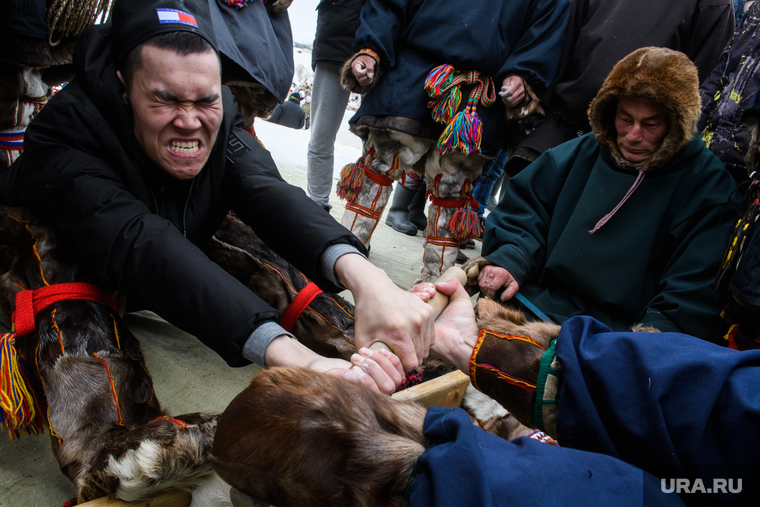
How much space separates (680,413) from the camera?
73 cm

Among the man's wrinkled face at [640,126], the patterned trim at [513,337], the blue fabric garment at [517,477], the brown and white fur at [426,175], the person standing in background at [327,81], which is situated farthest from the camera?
the person standing in background at [327,81]

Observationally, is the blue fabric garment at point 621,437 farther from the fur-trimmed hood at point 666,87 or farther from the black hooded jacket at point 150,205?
the fur-trimmed hood at point 666,87

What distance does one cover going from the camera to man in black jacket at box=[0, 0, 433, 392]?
1.12 meters

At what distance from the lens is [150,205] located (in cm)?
142

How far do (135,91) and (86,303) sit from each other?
0.63 meters

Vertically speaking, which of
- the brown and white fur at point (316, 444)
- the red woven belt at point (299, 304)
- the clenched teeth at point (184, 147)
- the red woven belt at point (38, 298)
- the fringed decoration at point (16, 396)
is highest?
the clenched teeth at point (184, 147)

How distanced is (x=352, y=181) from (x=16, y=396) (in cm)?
182

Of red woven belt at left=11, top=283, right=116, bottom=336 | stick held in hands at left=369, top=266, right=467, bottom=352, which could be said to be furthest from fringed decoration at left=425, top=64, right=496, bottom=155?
red woven belt at left=11, top=283, right=116, bottom=336

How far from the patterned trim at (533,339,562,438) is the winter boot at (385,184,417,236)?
10.4 ft

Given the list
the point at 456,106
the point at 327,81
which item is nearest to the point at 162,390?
the point at 456,106

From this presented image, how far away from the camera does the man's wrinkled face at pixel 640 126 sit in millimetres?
1725

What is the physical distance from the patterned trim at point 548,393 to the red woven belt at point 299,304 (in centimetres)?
91

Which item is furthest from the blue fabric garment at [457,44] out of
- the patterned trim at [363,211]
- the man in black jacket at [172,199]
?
the man in black jacket at [172,199]

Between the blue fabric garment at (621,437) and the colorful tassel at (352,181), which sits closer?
the blue fabric garment at (621,437)
